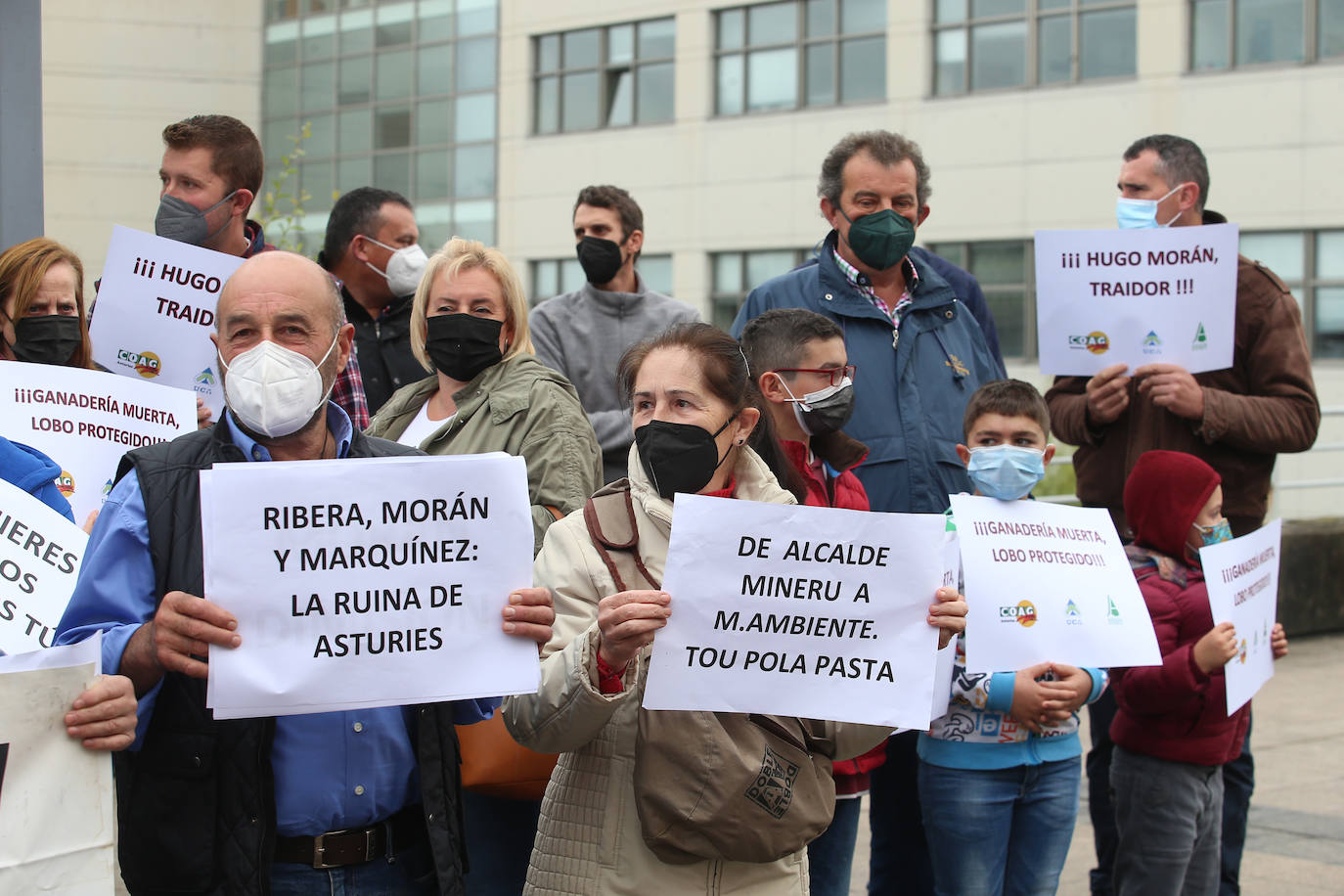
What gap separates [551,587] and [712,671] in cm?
42

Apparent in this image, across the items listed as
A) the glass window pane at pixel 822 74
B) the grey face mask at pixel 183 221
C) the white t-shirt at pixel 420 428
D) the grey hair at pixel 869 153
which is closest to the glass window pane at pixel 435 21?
the glass window pane at pixel 822 74

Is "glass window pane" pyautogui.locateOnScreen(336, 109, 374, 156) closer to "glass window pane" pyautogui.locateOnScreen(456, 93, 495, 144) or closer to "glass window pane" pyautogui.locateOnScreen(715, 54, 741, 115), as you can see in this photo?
"glass window pane" pyautogui.locateOnScreen(456, 93, 495, 144)

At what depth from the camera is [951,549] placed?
171 inches

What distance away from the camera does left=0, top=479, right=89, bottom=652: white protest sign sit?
9.86ft

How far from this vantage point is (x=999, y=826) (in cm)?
433

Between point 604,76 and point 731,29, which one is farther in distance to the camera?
point 604,76

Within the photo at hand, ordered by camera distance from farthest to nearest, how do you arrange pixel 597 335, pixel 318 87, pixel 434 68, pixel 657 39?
pixel 318 87
pixel 434 68
pixel 657 39
pixel 597 335

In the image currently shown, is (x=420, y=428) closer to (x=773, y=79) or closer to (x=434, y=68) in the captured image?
(x=773, y=79)

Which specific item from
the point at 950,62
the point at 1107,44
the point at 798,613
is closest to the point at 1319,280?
the point at 1107,44

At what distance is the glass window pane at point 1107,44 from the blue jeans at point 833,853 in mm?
24142

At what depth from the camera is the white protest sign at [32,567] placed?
3.00 metres

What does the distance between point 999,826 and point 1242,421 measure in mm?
1747

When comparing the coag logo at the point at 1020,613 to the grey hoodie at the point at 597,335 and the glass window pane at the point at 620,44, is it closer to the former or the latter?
the grey hoodie at the point at 597,335

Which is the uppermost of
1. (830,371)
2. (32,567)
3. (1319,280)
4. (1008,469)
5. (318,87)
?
(318,87)
